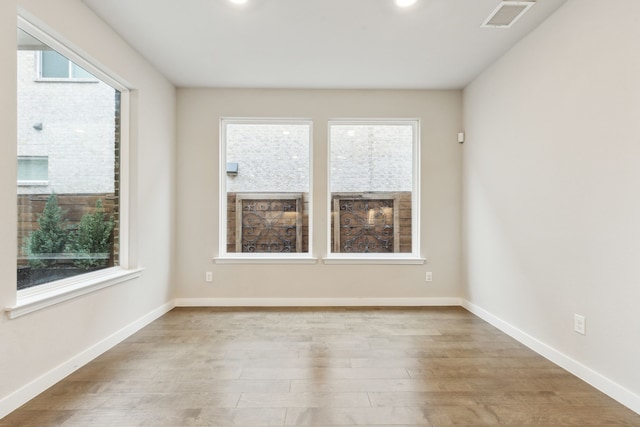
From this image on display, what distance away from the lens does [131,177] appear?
3.08 meters

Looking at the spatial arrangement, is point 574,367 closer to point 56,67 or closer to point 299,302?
point 299,302

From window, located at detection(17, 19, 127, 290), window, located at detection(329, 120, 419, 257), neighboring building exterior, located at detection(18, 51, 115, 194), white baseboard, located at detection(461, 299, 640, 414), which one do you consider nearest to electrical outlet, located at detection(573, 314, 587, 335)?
white baseboard, located at detection(461, 299, 640, 414)

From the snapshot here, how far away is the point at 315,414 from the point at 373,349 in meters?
0.98

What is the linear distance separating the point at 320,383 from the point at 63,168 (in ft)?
7.79

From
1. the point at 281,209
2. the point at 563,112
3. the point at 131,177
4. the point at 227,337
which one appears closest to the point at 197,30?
the point at 131,177

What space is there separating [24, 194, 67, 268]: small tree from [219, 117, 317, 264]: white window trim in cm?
173

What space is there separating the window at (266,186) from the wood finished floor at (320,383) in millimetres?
1204

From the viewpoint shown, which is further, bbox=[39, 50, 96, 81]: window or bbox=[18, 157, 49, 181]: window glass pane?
bbox=[39, 50, 96, 81]: window

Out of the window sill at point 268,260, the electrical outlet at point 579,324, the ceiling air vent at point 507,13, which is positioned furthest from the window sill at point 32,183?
the electrical outlet at point 579,324

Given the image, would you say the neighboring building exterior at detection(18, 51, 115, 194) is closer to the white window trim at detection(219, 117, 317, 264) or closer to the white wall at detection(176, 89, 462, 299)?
the white wall at detection(176, 89, 462, 299)

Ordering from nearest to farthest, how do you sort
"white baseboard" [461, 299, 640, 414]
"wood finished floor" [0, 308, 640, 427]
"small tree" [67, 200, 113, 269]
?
"wood finished floor" [0, 308, 640, 427] → "white baseboard" [461, 299, 640, 414] → "small tree" [67, 200, 113, 269]

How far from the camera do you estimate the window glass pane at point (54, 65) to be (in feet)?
7.32

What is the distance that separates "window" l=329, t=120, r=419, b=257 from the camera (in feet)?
13.5

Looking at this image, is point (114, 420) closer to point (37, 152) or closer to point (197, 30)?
point (37, 152)
